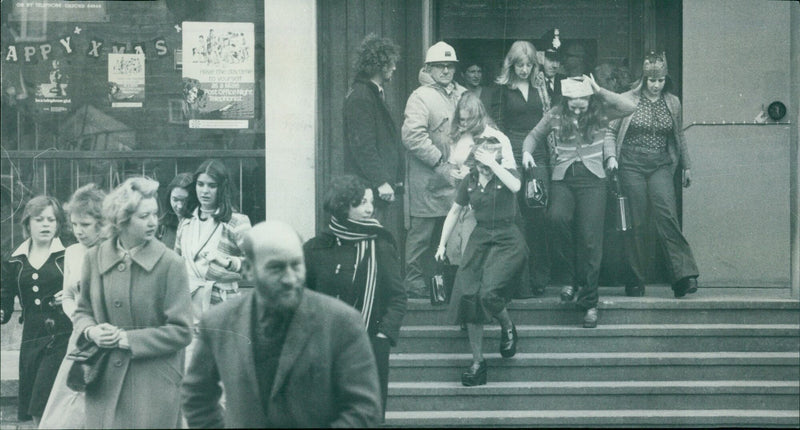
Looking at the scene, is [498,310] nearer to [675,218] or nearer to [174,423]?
[675,218]

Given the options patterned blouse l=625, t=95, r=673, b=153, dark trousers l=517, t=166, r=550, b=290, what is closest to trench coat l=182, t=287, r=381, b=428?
dark trousers l=517, t=166, r=550, b=290

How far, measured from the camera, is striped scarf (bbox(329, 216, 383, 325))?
654cm

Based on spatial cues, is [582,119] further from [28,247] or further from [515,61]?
[28,247]

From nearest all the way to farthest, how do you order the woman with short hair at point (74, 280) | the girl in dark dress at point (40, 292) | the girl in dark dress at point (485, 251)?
the woman with short hair at point (74, 280)
the girl in dark dress at point (40, 292)
the girl in dark dress at point (485, 251)

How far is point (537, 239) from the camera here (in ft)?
27.9

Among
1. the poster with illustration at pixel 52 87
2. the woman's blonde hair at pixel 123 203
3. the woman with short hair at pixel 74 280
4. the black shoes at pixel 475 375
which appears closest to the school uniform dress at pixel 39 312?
the woman with short hair at pixel 74 280

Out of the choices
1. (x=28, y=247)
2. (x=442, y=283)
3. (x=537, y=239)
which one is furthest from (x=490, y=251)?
(x=28, y=247)

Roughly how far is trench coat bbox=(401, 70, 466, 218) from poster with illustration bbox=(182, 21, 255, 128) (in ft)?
3.82

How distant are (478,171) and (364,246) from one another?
145 centimetres

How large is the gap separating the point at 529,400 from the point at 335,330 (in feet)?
12.6

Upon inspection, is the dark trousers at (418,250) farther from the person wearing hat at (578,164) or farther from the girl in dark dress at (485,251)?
the person wearing hat at (578,164)

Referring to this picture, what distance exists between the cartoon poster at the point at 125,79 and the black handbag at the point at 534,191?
108 inches

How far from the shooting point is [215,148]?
8.34 m

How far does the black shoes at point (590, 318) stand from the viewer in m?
8.03
